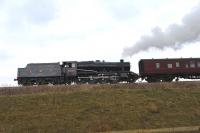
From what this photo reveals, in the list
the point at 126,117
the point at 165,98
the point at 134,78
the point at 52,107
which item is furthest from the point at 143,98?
the point at 134,78

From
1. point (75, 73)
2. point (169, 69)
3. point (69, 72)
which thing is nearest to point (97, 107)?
point (75, 73)

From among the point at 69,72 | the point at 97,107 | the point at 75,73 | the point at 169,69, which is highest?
the point at 169,69

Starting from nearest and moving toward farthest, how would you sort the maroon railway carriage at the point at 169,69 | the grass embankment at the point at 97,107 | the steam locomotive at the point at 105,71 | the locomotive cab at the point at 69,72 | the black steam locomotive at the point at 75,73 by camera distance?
the grass embankment at the point at 97,107
the black steam locomotive at the point at 75,73
the steam locomotive at the point at 105,71
the locomotive cab at the point at 69,72
the maroon railway carriage at the point at 169,69

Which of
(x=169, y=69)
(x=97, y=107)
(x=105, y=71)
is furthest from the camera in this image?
(x=169, y=69)

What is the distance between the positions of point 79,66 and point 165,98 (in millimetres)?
14261

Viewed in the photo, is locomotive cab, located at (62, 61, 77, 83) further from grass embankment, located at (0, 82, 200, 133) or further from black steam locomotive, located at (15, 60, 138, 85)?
grass embankment, located at (0, 82, 200, 133)

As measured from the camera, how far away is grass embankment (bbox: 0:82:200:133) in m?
34.4

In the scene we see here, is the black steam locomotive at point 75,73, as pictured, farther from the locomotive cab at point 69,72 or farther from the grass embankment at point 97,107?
the grass embankment at point 97,107

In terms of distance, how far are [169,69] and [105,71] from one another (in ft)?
24.1

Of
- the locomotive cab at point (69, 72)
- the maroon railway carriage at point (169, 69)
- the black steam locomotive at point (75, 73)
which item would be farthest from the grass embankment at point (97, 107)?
the maroon railway carriage at point (169, 69)

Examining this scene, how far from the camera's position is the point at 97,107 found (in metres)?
37.8

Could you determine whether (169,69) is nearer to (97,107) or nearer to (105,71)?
(105,71)

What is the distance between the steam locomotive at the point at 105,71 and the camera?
51219 mm

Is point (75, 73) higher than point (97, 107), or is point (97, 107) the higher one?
point (75, 73)
